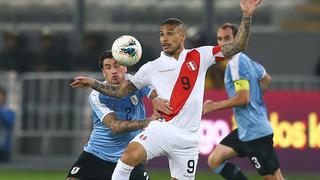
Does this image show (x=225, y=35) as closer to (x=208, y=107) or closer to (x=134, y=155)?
(x=208, y=107)

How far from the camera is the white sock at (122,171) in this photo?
34.0ft

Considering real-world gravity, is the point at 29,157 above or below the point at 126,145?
below

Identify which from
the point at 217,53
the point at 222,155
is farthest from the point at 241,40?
the point at 222,155

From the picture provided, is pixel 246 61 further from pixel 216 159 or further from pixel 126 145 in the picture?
pixel 126 145

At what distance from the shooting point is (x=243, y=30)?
408 inches

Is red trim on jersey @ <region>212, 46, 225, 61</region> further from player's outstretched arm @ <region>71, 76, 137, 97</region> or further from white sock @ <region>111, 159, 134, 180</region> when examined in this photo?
white sock @ <region>111, 159, 134, 180</region>

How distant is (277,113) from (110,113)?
7.97 meters

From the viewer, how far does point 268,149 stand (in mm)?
12984

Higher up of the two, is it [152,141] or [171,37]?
[171,37]

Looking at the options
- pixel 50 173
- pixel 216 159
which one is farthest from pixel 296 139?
pixel 216 159

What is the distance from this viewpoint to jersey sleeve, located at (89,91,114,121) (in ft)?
36.7

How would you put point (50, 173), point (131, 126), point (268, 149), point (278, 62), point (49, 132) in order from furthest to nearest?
point (278, 62)
point (49, 132)
point (50, 173)
point (268, 149)
point (131, 126)

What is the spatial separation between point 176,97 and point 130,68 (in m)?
10.1

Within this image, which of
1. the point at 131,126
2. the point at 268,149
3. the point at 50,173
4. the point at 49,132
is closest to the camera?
the point at 131,126
